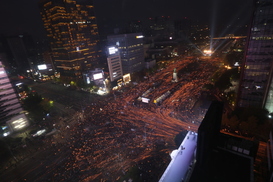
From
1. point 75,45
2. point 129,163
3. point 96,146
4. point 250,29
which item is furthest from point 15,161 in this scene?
point 75,45

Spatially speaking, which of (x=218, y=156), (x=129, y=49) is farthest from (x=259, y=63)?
(x=129, y=49)

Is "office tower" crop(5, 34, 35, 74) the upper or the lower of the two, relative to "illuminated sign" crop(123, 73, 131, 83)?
upper

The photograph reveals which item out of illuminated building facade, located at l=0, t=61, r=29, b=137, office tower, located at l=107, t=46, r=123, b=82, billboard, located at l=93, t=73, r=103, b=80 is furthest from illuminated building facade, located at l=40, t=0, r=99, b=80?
illuminated building facade, located at l=0, t=61, r=29, b=137

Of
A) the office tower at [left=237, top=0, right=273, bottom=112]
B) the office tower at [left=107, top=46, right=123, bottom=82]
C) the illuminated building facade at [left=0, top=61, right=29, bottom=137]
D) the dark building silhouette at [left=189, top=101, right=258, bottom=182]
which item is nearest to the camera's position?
the dark building silhouette at [left=189, top=101, right=258, bottom=182]

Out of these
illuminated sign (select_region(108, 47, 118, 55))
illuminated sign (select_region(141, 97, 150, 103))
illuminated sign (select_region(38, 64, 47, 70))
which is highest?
illuminated sign (select_region(108, 47, 118, 55))

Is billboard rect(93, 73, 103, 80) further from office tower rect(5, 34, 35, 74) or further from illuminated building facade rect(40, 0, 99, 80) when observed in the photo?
office tower rect(5, 34, 35, 74)

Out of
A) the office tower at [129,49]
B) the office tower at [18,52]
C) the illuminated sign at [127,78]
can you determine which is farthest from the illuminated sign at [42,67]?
the illuminated sign at [127,78]
